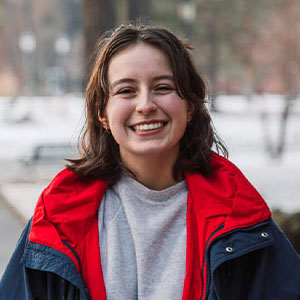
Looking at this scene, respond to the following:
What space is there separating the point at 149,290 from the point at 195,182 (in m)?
0.39

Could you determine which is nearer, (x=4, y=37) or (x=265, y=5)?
(x=265, y=5)

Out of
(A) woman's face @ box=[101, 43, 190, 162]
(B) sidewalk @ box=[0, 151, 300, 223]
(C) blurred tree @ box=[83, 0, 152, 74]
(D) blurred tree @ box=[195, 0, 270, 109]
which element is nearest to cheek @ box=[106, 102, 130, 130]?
(A) woman's face @ box=[101, 43, 190, 162]

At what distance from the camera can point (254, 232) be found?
1.73 meters

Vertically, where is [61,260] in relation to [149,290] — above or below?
above

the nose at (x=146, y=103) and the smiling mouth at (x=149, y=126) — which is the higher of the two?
the nose at (x=146, y=103)

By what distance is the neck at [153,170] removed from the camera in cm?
187

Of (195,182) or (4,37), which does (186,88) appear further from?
(4,37)

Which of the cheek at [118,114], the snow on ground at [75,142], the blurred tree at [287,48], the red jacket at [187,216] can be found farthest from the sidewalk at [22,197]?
the blurred tree at [287,48]

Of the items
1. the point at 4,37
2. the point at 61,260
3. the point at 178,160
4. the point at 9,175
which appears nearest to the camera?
the point at 61,260

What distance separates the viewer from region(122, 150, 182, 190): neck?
73.7 inches

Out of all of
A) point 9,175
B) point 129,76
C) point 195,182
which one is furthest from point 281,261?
point 9,175

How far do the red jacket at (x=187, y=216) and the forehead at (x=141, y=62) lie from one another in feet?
1.28

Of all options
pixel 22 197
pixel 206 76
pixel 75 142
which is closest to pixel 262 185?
pixel 22 197

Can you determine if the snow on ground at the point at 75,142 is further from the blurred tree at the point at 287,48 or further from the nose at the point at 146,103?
the blurred tree at the point at 287,48
